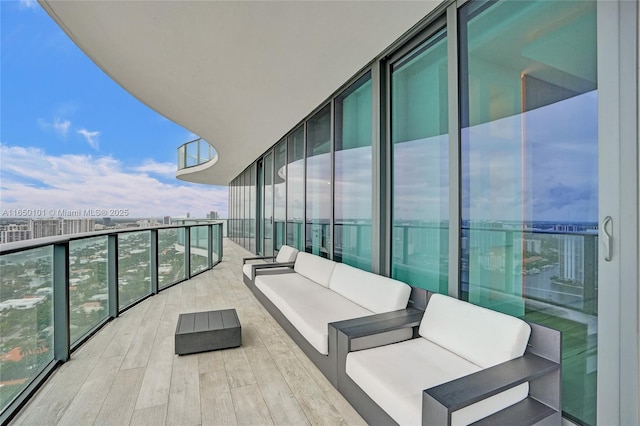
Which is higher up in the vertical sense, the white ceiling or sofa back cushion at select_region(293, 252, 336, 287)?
the white ceiling

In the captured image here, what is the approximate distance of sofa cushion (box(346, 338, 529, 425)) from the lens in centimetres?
151

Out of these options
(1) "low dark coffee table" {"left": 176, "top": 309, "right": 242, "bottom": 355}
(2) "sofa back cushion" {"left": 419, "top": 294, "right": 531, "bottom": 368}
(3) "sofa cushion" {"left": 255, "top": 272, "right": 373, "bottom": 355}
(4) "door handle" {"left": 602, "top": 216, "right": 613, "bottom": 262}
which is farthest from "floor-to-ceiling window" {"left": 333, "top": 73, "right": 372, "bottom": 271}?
(4) "door handle" {"left": 602, "top": 216, "right": 613, "bottom": 262}

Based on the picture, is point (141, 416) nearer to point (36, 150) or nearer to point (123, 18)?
point (123, 18)

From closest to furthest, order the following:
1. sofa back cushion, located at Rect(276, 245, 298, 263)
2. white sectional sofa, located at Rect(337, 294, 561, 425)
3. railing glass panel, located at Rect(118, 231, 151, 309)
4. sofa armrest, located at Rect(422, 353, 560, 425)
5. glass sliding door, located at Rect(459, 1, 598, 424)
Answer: sofa armrest, located at Rect(422, 353, 560, 425) < white sectional sofa, located at Rect(337, 294, 561, 425) < glass sliding door, located at Rect(459, 1, 598, 424) < railing glass panel, located at Rect(118, 231, 151, 309) < sofa back cushion, located at Rect(276, 245, 298, 263)

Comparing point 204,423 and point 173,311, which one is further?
point 173,311

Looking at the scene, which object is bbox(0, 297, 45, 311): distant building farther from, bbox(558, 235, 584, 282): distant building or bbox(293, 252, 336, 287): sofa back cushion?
bbox(558, 235, 584, 282): distant building

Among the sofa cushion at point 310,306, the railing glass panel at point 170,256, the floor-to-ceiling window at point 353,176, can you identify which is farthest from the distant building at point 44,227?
the floor-to-ceiling window at point 353,176

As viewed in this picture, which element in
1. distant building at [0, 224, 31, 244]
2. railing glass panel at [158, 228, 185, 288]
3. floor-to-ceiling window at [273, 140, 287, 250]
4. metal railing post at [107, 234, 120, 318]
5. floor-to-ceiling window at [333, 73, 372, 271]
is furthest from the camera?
floor-to-ceiling window at [273, 140, 287, 250]

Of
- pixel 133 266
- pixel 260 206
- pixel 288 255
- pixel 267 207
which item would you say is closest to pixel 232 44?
pixel 133 266

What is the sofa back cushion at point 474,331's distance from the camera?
1729 millimetres

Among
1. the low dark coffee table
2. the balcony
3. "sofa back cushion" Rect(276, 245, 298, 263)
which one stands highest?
the balcony

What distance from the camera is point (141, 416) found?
6.55 feet

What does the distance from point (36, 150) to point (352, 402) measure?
928 inches

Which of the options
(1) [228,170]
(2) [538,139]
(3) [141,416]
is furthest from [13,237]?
(1) [228,170]
